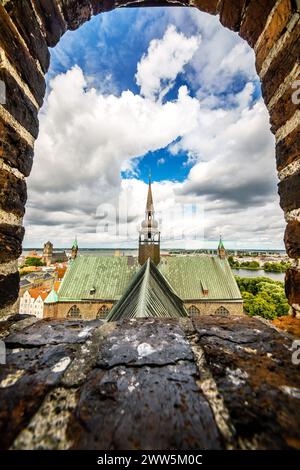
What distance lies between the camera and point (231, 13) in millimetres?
1598

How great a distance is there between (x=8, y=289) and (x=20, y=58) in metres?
1.36

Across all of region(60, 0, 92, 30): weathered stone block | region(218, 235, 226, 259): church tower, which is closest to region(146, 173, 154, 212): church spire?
region(218, 235, 226, 259): church tower

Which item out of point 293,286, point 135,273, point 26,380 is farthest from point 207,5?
point 135,273

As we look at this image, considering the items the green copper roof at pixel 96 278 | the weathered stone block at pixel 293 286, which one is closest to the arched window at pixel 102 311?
the green copper roof at pixel 96 278

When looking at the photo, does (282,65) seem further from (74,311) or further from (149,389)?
(74,311)

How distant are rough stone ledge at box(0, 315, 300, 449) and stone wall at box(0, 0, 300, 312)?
467 millimetres

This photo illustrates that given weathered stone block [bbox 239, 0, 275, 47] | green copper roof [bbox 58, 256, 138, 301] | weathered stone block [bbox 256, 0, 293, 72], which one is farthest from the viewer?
green copper roof [bbox 58, 256, 138, 301]

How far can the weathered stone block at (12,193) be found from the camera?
1180 mm

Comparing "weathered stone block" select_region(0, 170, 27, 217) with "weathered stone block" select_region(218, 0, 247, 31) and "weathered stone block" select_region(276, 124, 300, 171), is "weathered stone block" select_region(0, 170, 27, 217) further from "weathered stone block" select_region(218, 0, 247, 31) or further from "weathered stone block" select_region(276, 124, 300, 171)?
"weathered stone block" select_region(218, 0, 247, 31)

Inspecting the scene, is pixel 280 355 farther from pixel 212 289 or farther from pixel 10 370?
pixel 212 289

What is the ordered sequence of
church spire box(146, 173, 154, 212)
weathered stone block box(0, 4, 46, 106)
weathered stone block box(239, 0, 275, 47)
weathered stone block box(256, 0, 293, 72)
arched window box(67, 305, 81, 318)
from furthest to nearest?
church spire box(146, 173, 154, 212) < arched window box(67, 305, 81, 318) < weathered stone block box(239, 0, 275, 47) < weathered stone block box(256, 0, 293, 72) < weathered stone block box(0, 4, 46, 106)

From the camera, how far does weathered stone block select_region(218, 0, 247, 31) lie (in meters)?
1.53

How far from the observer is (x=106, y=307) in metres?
20.0

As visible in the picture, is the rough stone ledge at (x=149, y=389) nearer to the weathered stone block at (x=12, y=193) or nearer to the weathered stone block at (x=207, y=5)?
the weathered stone block at (x=12, y=193)
